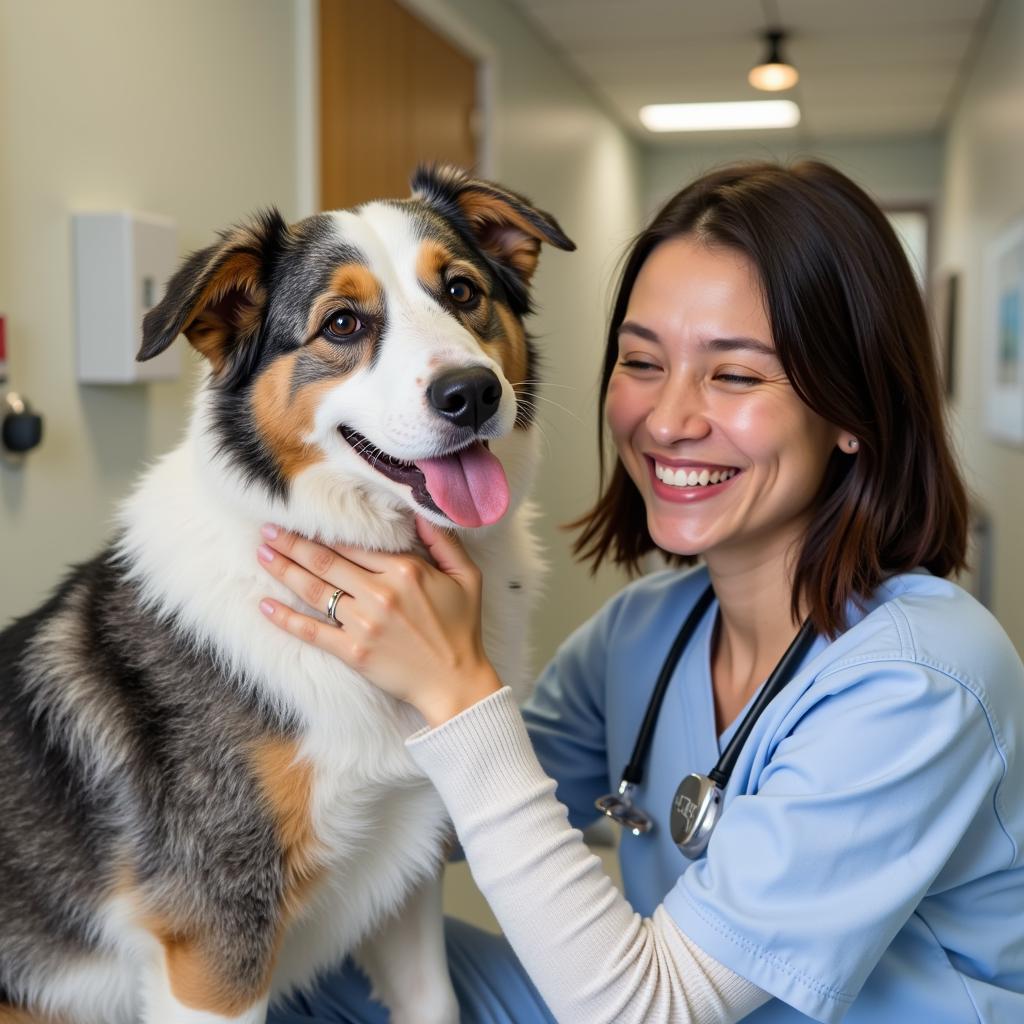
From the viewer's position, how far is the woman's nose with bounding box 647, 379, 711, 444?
1.36m

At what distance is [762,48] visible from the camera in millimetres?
5070

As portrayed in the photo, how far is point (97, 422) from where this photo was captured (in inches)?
85.5

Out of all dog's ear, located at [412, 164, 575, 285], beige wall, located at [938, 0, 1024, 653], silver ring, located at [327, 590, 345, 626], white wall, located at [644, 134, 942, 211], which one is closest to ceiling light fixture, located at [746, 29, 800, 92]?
beige wall, located at [938, 0, 1024, 653]

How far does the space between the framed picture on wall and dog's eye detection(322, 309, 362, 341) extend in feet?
10.8

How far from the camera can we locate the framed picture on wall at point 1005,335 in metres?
4.05

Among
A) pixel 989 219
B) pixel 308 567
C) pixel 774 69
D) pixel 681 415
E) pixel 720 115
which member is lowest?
pixel 308 567

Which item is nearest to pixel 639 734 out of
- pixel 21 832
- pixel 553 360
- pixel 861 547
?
pixel 861 547

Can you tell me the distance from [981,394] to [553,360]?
2061 mm

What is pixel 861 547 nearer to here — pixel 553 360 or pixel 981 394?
pixel 553 360

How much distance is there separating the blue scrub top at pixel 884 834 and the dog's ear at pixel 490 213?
599mm

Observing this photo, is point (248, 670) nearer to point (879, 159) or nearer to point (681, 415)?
point (681, 415)

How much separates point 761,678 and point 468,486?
1.57ft

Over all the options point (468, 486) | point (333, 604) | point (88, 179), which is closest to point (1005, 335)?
point (88, 179)

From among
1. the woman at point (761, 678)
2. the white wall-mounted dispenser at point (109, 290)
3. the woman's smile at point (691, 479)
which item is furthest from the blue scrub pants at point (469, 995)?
the white wall-mounted dispenser at point (109, 290)
